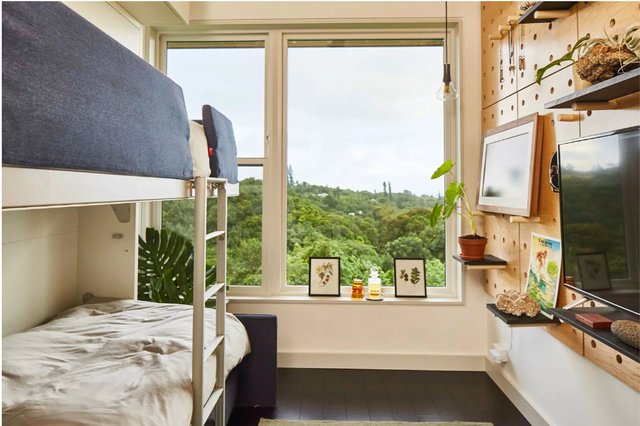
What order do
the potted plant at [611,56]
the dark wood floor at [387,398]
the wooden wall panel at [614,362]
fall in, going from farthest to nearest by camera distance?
the dark wood floor at [387,398], the wooden wall panel at [614,362], the potted plant at [611,56]

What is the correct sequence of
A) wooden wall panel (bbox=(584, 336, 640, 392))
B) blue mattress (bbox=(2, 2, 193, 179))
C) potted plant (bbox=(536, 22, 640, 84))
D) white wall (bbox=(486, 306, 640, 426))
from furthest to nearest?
1. white wall (bbox=(486, 306, 640, 426))
2. wooden wall panel (bbox=(584, 336, 640, 392))
3. potted plant (bbox=(536, 22, 640, 84))
4. blue mattress (bbox=(2, 2, 193, 179))

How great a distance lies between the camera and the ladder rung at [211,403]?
1.51 meters

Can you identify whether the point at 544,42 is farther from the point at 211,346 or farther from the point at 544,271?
the point at 211,346

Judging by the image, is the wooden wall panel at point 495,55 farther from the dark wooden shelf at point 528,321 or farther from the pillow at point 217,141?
the pillow at point 217,141

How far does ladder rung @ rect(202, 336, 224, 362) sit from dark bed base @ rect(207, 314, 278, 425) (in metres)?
0.43

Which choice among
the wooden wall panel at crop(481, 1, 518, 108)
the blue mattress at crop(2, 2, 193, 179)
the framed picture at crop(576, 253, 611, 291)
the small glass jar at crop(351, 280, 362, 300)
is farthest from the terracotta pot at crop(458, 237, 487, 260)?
the blue mattress at crop(2, 2, 193, 179)

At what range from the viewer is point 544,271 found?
1.89 m

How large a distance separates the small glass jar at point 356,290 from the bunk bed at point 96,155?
0.99 m

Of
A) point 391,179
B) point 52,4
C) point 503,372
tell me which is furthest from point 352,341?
point 52,4

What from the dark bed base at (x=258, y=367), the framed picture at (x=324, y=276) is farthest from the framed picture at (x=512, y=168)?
the dark bed base at (x=258, y=367)

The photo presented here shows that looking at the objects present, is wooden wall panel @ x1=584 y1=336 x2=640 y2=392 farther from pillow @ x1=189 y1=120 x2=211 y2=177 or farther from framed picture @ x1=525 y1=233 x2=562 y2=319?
pillow @ x1=189 y1=120 x2=211 y2=177

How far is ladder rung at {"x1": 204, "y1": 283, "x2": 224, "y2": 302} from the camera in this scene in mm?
1532

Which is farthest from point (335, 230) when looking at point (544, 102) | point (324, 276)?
point (544, 102)

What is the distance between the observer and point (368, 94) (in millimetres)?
2924
